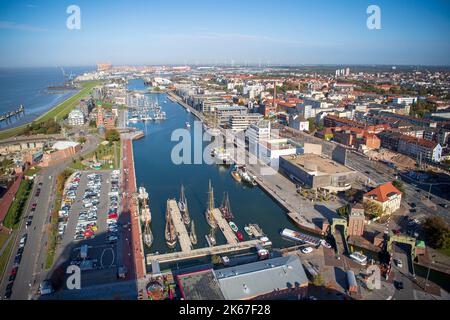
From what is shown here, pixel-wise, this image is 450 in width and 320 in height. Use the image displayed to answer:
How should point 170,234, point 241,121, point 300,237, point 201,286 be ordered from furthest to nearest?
point 241,121
point 170,234
point 300,237
point 201,286

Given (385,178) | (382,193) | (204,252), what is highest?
(382,193)

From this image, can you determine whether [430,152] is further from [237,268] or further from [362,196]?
[237,268]

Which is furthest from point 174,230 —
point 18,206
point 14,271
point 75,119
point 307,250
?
point 75,119

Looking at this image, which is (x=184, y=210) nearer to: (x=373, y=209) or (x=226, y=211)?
(x=226, y=211)

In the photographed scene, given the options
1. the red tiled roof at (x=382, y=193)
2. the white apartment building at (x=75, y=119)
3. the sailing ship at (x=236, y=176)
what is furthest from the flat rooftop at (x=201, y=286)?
the white apartment building at (x=75, y=119)

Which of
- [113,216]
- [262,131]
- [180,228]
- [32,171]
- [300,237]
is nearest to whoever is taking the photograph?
Result: [300,237]
